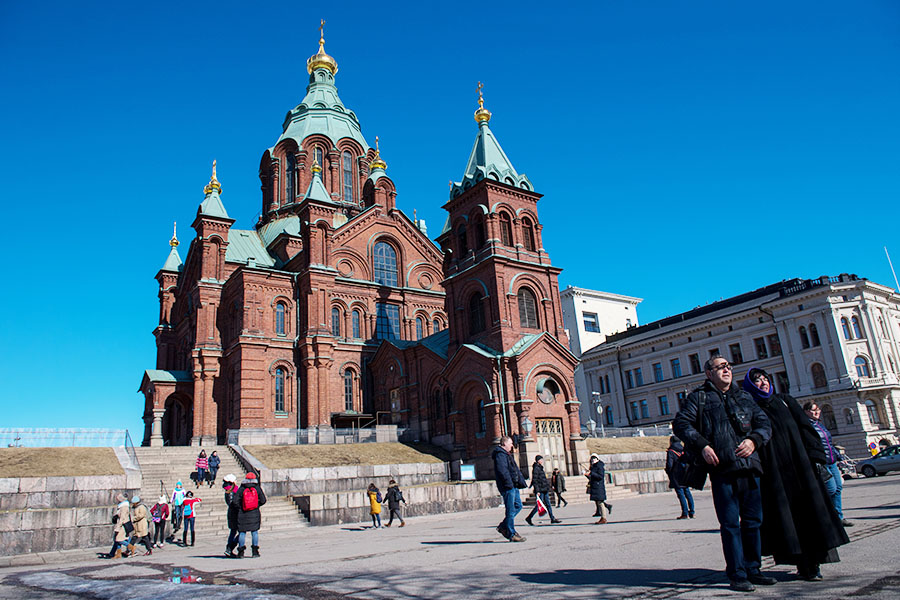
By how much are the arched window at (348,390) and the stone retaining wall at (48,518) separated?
1842 cm

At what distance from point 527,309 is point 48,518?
22637 mm

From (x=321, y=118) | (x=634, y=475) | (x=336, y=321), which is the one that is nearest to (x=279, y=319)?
(x=336, y=321)

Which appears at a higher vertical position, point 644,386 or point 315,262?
point 315,262

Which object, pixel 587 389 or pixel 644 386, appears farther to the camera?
pixel 587 389

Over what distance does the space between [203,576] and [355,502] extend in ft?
43.6

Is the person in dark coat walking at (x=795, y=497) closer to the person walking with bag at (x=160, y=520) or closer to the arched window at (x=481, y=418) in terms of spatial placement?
the person walking with bag at (x=160, y=520)

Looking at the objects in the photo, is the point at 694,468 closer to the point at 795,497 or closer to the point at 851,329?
the point at 795,497

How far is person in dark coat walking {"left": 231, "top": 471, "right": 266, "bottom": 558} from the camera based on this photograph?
1199 centimetres

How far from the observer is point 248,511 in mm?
12094

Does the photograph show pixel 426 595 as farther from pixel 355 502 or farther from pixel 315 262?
pixel 315 262

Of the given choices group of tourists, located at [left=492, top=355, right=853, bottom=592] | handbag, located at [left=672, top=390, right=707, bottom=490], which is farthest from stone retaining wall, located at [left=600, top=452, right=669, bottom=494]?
handbag, located at [left=672, top=390, right=707, bottom=490]

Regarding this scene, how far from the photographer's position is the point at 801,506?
580 cm

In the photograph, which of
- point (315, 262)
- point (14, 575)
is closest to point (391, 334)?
point (315, 262)

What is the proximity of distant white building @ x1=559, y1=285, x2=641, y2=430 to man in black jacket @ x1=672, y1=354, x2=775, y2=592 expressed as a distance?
62.9 m
